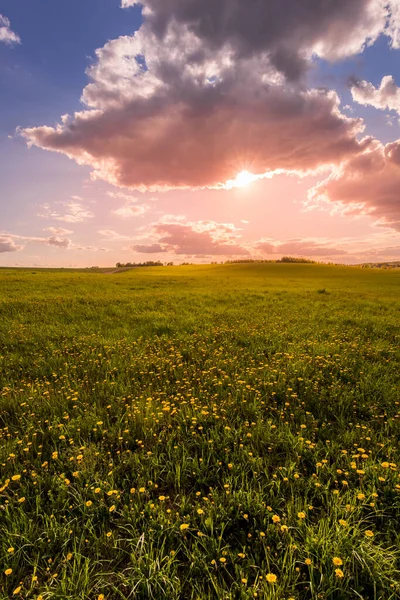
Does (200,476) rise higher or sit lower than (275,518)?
lower

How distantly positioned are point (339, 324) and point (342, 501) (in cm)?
1025

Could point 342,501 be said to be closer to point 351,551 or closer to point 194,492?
point 351,551

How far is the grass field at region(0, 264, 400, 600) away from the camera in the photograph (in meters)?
2.48

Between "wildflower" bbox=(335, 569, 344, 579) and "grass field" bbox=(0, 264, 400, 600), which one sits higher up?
"wildflower" bbox=(335, 569, 344, 579)

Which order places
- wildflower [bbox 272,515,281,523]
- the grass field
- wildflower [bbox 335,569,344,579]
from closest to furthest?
wildflower [bbox 335,569,344,579], the grass field, wildflower [bbox 272,515,281,523]

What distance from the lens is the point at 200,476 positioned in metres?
3.63

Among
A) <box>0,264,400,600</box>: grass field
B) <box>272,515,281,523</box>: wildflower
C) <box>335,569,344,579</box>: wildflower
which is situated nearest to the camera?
<box>335,569,344,579</box>: wildflower

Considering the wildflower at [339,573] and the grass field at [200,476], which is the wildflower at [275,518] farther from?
the wildflower at [339,573]

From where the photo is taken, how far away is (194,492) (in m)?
3.44

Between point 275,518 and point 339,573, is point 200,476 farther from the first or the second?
point 339,573

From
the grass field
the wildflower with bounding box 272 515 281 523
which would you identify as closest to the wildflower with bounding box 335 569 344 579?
the grass field

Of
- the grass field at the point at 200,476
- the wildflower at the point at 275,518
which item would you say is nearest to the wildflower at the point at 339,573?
the grass field at the point at 200,476

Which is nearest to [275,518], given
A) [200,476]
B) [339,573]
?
[339,573]

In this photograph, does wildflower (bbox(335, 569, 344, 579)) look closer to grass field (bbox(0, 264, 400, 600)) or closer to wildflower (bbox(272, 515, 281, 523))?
grass field (bbox(0, 264, 400, 600))
